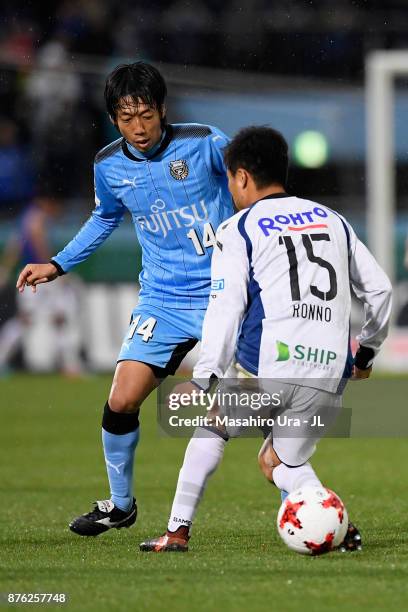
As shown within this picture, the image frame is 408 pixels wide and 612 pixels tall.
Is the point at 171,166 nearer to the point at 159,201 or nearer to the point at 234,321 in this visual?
the point at 159,201

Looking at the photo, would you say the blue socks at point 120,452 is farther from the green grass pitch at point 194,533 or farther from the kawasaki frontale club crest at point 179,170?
the kawasaki frontale club crest at point 179,170

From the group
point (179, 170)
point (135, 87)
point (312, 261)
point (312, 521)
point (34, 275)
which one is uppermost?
point (135, 87)

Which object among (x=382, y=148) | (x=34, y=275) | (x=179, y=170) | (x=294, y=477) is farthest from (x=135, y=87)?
(x=382, y=148)

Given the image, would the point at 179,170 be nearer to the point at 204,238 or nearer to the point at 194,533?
the point at 204,238

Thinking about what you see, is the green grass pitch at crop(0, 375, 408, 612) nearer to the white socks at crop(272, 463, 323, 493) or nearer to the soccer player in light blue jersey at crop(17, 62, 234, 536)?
the white socks at crop(272, 463, 323, 493)

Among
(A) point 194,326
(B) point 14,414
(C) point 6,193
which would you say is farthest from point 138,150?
(C) point 6,193

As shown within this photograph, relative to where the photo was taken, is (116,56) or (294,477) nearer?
(294,477)

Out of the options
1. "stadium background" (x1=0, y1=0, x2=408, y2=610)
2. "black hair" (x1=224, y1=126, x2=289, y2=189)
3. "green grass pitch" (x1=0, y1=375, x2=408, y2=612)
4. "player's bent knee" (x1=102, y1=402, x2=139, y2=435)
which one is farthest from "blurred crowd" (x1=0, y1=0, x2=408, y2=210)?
"black hair" (x1=224, y1=126, x2=289, y2=189)

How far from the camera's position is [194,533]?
631 cm

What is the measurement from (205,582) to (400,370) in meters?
Answer: 11.1

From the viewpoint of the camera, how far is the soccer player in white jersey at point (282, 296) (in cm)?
511

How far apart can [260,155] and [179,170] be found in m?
1.01

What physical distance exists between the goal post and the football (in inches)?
410

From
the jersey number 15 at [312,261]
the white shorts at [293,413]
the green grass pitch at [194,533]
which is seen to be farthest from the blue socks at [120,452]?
the jersey number 15 at [312,261]
